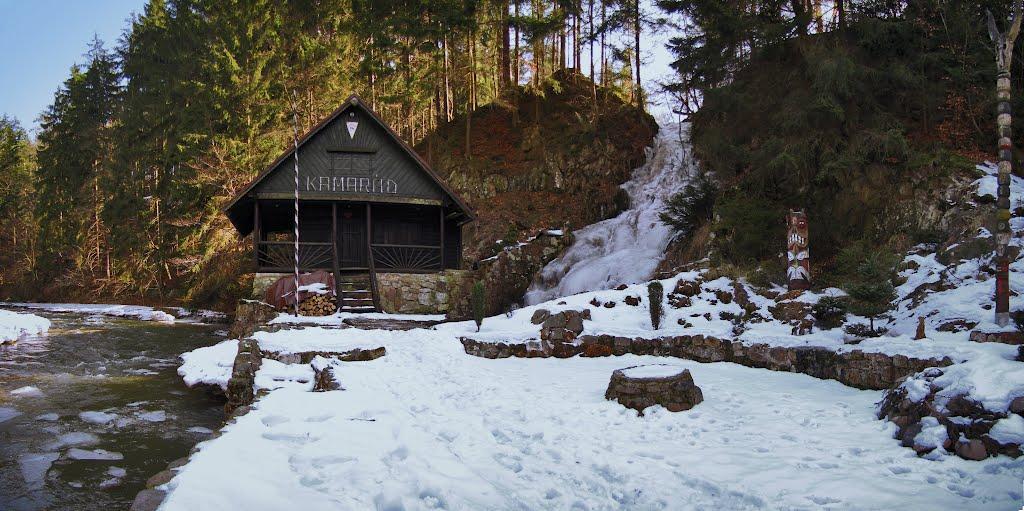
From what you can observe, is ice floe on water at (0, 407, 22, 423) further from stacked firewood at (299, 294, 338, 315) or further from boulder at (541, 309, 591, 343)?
boulder at (541, 309, 591, 343)

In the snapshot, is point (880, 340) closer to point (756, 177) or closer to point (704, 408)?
point (704, 408)

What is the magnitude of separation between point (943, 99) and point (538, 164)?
58.9 ft

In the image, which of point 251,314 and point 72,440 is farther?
point 251,314

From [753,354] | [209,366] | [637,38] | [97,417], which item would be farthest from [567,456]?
[637,38]

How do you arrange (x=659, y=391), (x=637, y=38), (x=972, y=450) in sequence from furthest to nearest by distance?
(x=637, y=38)
(x=659, y=391)
(x=972, y=450)

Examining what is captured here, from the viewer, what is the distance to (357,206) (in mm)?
20156

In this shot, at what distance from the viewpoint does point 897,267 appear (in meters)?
10.6

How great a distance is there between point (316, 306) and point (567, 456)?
1330 centimetres

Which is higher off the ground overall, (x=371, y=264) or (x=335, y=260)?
(x=335, y=260)

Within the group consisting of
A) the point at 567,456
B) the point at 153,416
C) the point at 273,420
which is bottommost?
the point at 153,416

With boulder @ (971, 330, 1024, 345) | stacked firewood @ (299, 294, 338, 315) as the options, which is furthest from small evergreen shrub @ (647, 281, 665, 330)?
stacked firewood @ (299, 294, 338, 315)

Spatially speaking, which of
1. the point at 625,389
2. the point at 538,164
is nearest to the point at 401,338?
the point at 625,389

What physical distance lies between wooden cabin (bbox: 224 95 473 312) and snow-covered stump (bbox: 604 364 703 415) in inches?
483

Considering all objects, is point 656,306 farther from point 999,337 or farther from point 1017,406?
point 1017,406
